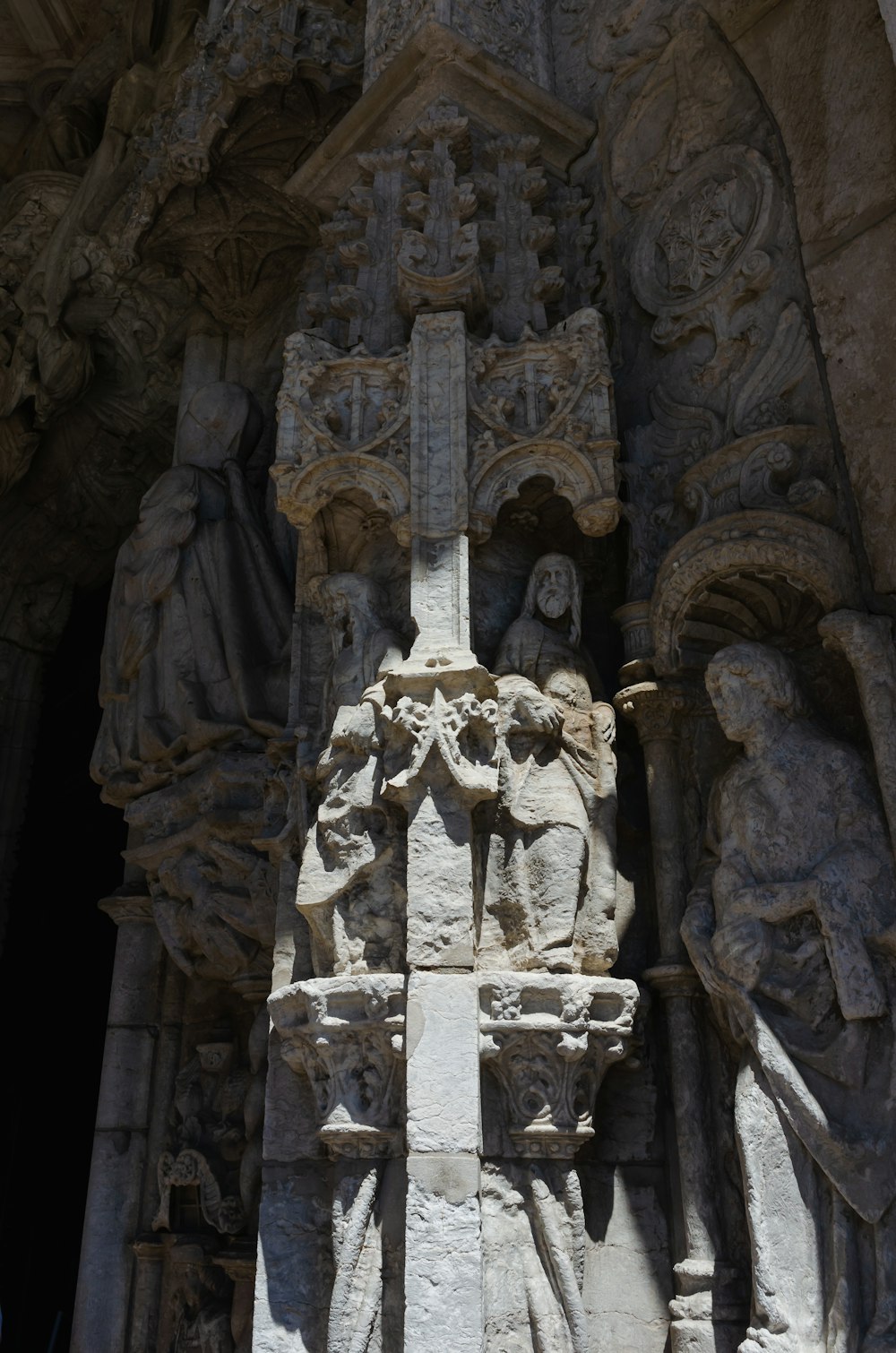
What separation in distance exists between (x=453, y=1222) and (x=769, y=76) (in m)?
4.11

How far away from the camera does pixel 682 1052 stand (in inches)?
149

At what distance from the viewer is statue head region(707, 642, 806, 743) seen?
3838mm

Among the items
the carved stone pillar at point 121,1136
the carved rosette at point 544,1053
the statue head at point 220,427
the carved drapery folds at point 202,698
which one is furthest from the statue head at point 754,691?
the statue head at point 220,427

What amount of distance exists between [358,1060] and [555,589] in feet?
5.52

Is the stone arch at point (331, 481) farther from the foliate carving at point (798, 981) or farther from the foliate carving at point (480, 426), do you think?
the foliate carving at point (798, 981)

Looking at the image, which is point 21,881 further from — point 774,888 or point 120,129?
point 774,888

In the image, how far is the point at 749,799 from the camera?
148 inches

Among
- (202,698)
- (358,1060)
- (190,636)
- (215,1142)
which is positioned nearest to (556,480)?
(358,1060)

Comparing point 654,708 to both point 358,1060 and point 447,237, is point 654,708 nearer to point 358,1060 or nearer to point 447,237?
point 358,1060

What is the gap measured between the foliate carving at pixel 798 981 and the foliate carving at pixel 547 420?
0.80 m

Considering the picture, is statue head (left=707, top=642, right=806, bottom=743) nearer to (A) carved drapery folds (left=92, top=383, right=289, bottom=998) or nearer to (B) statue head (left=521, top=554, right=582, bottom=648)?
(B) statue head (left=521, top=554, right=582, bottom=648)

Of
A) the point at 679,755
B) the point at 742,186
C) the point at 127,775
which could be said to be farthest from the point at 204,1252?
the point at 742,186

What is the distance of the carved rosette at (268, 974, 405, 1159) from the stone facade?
0.04 feet

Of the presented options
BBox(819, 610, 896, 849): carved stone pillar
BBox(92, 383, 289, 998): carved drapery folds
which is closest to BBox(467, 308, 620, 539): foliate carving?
BBox(819, 610, 896, 849): carved stone pillar
